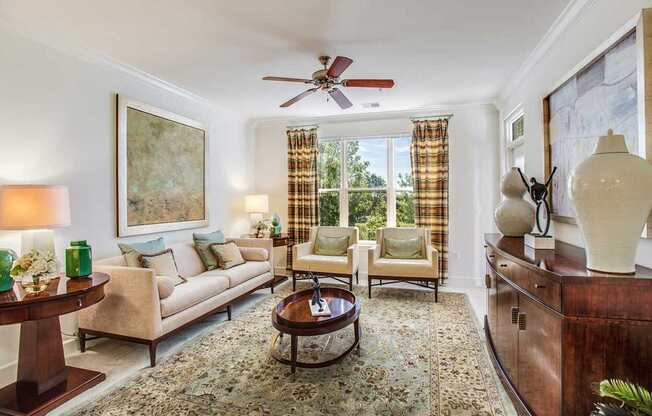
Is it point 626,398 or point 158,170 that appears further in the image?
point 158,170

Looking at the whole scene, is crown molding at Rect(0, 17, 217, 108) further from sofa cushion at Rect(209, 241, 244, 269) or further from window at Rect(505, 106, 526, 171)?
window at Rect(505, 106, 526, 171)

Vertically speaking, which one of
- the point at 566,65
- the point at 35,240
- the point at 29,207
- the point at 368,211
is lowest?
the point at 35,240

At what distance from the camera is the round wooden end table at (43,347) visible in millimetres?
1949

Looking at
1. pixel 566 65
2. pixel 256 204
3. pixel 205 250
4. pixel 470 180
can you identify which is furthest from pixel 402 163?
pixel 205 250

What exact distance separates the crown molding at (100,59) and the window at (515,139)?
3964mm

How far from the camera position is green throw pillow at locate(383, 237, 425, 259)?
4.41 meters

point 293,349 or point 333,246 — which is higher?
point 333,246

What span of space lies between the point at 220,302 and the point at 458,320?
248cm

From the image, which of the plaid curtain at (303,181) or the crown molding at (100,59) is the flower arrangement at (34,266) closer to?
the crown molding at (100,59)

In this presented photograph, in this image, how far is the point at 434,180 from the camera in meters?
4.80

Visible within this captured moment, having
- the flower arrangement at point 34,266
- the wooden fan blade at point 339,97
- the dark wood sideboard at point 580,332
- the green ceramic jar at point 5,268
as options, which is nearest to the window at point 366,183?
the wooden fan blade at point 339,97

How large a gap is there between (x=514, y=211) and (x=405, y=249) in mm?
1939

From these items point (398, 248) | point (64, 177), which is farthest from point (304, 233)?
point (64, 177)

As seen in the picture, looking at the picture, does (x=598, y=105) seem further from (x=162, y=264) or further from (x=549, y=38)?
(x=162, y=264)
